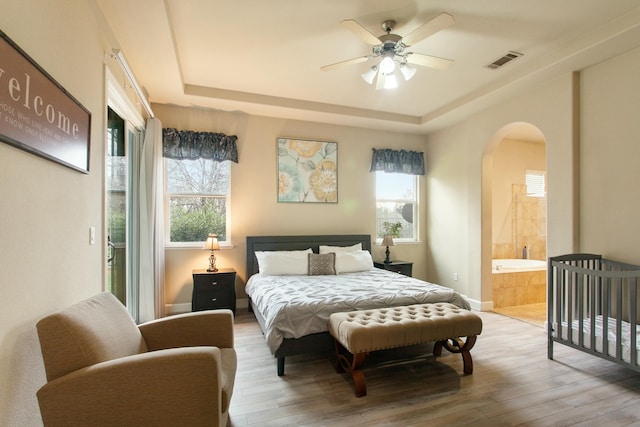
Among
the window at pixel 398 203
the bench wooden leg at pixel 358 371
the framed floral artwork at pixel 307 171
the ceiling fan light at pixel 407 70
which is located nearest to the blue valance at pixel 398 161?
the window at pixel 398 203

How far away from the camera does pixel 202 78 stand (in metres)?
3.62

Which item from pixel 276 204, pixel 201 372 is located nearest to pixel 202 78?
pixel 276 204

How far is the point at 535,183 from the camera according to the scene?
19.8 feet

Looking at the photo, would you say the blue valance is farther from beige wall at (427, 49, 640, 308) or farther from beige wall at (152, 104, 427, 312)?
beige wall at (427, 49, 640, 308)

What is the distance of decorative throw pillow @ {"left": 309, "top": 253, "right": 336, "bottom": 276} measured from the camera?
13.4 feet

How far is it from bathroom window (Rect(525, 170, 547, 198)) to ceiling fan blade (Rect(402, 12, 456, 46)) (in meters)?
4.76

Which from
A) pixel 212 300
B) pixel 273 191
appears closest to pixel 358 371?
pixel 212 300

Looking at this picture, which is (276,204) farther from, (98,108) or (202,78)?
(98,108)

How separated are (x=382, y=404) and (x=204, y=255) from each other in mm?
3063

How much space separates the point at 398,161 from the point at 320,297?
129 inches

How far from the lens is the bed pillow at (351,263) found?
164 inches

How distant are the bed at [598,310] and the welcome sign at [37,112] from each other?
12.4 ft

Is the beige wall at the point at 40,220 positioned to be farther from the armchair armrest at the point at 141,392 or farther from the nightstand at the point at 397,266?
the nightstand at the point at 397,266

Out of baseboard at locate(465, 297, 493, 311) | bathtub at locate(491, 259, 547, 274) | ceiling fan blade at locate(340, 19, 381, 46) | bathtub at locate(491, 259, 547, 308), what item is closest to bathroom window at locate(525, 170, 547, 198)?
bathtub at locate(491, 259, 547, 274)
